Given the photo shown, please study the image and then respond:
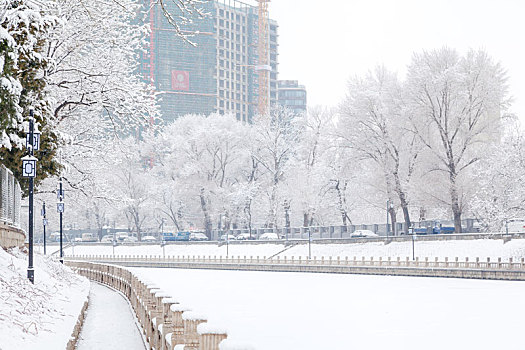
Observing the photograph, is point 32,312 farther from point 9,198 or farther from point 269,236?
point 269,236

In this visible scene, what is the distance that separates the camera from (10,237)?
27.6m

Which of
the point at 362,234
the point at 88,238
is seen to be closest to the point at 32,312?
the point at 362,234

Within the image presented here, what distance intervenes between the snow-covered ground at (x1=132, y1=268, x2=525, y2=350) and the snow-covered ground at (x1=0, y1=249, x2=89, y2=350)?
9.96ft

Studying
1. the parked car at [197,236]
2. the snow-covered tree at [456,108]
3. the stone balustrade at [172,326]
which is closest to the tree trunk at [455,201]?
the snow-covered tree at [456,108]

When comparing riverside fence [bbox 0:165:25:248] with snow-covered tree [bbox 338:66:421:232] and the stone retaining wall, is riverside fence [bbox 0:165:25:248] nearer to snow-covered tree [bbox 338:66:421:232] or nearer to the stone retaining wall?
the stone retaining wall

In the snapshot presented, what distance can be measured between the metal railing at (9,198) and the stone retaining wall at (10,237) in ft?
0.82

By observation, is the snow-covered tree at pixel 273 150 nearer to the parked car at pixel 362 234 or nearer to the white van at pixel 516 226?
the parked car at pixel 362 234

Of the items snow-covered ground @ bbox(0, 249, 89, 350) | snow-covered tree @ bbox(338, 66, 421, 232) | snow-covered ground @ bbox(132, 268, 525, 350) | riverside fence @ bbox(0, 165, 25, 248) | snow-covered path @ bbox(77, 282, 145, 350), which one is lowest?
snow-covered ground @ bbox(132, 268, 525, 350)

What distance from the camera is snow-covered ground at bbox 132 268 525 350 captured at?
28500mm

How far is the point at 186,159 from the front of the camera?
4158 inches

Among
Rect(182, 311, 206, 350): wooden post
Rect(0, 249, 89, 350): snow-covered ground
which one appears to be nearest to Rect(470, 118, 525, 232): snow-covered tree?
Rect(0, 249, 89, 350): snow-covered ground

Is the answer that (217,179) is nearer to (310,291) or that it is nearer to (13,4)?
(310,291)

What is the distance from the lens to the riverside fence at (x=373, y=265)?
A: 5556cm

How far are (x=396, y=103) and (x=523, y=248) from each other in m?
21.5
